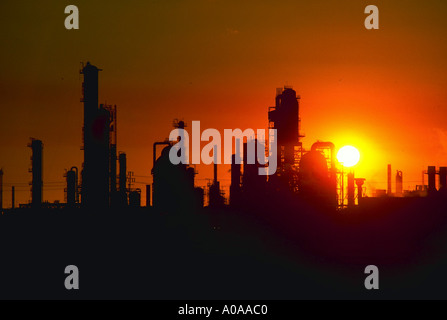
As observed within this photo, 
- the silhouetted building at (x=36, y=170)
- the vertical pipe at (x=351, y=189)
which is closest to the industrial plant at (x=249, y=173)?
the vertical pipe at (x=351, y=189)

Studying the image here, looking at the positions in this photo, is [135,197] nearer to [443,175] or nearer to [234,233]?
[234,233]

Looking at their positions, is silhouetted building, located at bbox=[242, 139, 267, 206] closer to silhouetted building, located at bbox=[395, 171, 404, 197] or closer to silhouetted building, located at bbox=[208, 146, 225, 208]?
silhouetted building, located at bbox=[208, 146, 225, 208]

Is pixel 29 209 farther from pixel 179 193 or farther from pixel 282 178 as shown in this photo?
pixel 282 178

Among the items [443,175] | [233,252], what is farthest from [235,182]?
[443,175]

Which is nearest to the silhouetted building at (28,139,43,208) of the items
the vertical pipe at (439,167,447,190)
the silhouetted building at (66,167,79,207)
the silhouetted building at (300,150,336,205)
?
the silhouetted building at (66,167,79,207)
